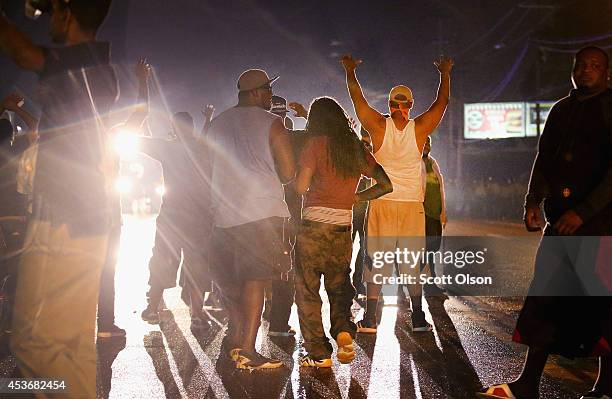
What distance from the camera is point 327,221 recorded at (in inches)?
251

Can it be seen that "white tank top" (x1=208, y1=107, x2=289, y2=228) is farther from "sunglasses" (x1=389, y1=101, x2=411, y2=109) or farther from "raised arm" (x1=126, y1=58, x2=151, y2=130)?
"sunglasses" (x1=389, y1=101, x2=411, y2=109)

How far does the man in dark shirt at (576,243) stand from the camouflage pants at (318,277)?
148cm

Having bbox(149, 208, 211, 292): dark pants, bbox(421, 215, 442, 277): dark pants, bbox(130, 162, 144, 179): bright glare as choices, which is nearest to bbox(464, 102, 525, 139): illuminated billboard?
bbox(130, 162, 144, 179): bright glare

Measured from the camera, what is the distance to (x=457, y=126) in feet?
146

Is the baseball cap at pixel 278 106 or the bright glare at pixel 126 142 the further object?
the baseball cap at pixel 278 106

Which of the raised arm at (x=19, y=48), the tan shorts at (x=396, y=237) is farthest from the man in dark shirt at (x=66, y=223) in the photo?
the tan shorts at (x=396, y=237)

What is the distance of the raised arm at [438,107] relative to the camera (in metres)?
7.30

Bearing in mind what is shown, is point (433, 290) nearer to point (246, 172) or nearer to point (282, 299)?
point (282, 299)

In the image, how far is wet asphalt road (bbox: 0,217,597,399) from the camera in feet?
18.0

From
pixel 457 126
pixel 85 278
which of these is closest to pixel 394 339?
pixel 85 278

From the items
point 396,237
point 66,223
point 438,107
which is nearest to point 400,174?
point 396,237

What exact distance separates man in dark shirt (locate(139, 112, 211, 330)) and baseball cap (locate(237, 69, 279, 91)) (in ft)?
5.70

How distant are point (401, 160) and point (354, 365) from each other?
6.30 ft

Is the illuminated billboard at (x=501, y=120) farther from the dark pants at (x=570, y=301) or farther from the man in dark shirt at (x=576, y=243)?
the dark pants at (x=570, y=301)
